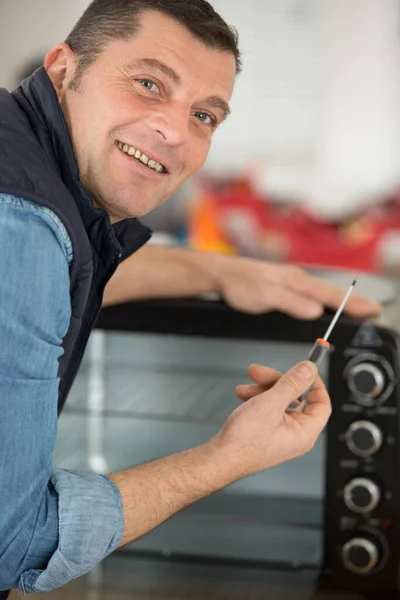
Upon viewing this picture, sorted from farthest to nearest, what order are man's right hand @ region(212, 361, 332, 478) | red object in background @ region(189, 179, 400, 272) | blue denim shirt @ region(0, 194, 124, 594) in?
red object in background @ region(189, 179, 400, 272)
man's right hand @ region(212, 361, 332, 478)
blue denim shirt @ region(0, 194, 124, 594)

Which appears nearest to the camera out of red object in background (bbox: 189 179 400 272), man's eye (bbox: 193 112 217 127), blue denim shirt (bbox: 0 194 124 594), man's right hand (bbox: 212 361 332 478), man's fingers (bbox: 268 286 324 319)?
blue denim shirt (bbox: 0 194 124 594)

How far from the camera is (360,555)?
1.08m

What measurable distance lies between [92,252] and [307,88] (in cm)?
237

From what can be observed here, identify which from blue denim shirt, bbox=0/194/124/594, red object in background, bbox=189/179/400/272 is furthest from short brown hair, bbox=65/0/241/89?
red object in background, bbox=189/179/400/272

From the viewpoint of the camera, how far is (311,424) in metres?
0.91

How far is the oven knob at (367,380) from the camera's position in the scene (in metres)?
1.06

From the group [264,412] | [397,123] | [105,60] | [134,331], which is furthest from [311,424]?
[397,123]

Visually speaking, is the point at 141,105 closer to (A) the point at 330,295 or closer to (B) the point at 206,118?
(B) the point at 206,118

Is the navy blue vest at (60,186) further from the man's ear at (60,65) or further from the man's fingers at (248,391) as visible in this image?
the man's fingers at (248,391)

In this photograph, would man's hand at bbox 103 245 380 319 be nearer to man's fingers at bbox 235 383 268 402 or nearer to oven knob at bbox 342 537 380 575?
man's fingers at bbox 235 383 268 402

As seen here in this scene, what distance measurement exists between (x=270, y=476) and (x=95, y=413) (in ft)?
0.86

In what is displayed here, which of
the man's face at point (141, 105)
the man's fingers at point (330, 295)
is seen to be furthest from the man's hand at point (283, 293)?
the man's face at point (141, 105)

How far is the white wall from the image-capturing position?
120 inches

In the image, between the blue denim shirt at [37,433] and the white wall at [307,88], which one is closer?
the blue denim shirt at [37,433]
